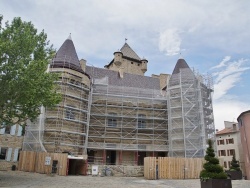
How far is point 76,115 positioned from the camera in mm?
24953

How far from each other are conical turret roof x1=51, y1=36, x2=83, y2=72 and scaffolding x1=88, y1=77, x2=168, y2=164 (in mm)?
3451

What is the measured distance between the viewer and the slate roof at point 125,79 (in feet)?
106

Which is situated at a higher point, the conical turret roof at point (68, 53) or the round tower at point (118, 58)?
the round tower at point (118, 58)

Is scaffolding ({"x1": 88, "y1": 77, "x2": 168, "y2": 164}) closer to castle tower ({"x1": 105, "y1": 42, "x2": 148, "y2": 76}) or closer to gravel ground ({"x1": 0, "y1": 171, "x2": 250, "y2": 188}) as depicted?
castle tower ({"x1": 105, "y1": 42, "x2": 148, "y2": 76})

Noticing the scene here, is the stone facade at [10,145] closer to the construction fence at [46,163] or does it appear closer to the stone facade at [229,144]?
the construction fence at [46,163]

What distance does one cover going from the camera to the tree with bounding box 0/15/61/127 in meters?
13.9

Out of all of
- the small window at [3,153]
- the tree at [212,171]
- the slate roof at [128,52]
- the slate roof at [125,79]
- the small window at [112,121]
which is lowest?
the tree at [212,171]

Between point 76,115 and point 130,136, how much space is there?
662cm

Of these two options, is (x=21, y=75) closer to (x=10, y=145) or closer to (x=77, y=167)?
(x=77, y=167)

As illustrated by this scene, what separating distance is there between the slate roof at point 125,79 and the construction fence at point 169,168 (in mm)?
14904

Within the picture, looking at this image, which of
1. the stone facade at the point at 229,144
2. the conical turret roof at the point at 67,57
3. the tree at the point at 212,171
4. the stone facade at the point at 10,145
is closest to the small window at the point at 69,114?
the conical turret roof at the point at 67,57

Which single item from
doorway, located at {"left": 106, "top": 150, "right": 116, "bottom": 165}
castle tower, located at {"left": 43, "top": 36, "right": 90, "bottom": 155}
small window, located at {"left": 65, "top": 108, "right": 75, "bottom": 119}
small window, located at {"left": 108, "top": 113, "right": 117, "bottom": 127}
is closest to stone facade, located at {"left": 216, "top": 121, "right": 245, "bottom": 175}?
doorway, located at {"left": 106, "top": 150, "right": 116, "bottom": 165}

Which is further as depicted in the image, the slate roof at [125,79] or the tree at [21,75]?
the slate roof at [125,79]

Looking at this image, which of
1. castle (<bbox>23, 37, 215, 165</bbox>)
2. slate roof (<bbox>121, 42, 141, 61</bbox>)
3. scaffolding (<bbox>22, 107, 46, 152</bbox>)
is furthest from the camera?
slate roof (<bbox>121, 42, 141, 61</bbox>)
